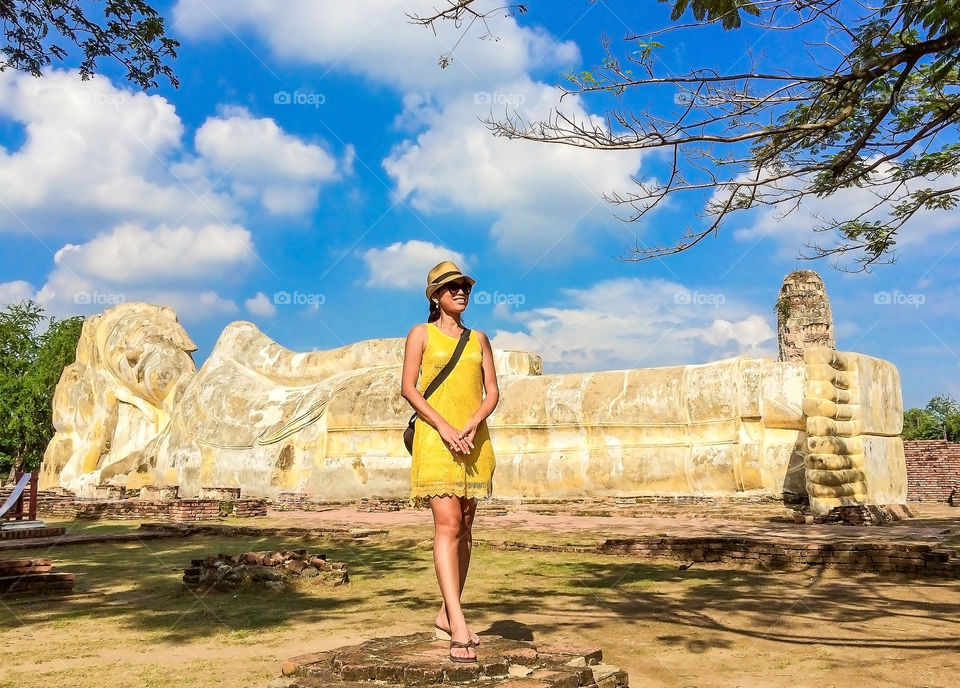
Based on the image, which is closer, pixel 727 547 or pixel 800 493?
pixel 727 547

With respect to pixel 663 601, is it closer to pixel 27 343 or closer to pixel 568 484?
pixel 568 484

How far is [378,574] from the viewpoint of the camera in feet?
24.8

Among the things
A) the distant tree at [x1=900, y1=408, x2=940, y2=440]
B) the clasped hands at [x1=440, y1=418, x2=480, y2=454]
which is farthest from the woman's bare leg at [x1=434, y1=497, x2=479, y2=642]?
the distant tree at [x1=900, y1=408, x2=940, y2=440]

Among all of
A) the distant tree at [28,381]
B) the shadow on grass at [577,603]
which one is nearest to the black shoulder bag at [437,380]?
the shadow on grass at [577,603]

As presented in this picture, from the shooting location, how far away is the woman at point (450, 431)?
360 centimetres

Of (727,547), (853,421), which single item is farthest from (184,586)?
(853,421)

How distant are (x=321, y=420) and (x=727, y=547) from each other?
11240 millimetres

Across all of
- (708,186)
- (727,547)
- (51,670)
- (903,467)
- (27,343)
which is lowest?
(51,670)

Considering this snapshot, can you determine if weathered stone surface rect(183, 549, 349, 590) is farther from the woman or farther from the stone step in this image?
the woman

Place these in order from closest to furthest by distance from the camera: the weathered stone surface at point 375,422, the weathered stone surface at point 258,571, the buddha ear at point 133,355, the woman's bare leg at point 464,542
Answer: the woman's bare leg at point 464,542, the weathered stone surface at point 258,571, the weathered stone surface at point 375,422, the buddha ear at point 133,355

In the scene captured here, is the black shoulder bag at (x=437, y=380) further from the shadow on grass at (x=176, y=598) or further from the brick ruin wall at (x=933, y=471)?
the brick ruin wall at (x=933, y=471)

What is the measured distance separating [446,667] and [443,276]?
169 centimetres

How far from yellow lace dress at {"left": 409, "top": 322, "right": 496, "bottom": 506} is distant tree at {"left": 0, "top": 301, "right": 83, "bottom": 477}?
31.1 metres

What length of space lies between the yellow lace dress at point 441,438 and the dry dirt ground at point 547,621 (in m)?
1.15
